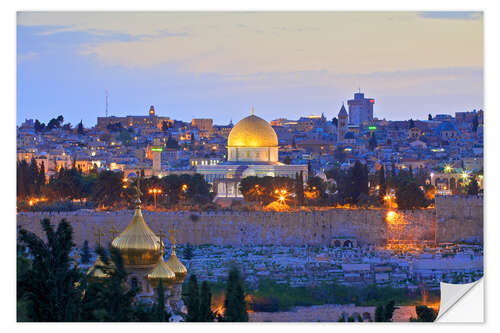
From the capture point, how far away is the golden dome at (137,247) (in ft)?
38.7

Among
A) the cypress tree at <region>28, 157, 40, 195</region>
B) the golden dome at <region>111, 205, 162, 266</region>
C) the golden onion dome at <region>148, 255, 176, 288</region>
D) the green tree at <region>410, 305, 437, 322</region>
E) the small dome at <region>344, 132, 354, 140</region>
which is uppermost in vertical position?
the small dome at <region>344, 132, 354, 140</region>

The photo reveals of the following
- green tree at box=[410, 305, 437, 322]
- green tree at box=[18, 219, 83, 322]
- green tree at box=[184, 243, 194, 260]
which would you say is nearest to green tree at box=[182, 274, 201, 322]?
green tree at box=[18, 219, 83, 322]

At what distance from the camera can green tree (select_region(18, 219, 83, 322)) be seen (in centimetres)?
998

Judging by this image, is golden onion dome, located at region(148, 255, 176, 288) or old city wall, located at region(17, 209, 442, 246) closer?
golden onion dome, located at region(148, 255, 176, 288)

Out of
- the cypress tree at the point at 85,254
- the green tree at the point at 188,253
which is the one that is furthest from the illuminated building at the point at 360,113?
the cypress tree at the point at 85,254

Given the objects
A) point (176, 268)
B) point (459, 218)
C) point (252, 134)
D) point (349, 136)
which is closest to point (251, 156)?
point (252, 134)

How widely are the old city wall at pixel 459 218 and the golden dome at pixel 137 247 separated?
864 cm

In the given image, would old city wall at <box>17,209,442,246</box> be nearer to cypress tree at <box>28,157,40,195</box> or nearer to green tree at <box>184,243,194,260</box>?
green tree at <box>184,243,194,260</box>

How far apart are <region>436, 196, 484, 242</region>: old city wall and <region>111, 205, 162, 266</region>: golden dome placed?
8644 millimetres

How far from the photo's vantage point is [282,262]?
704 inches
